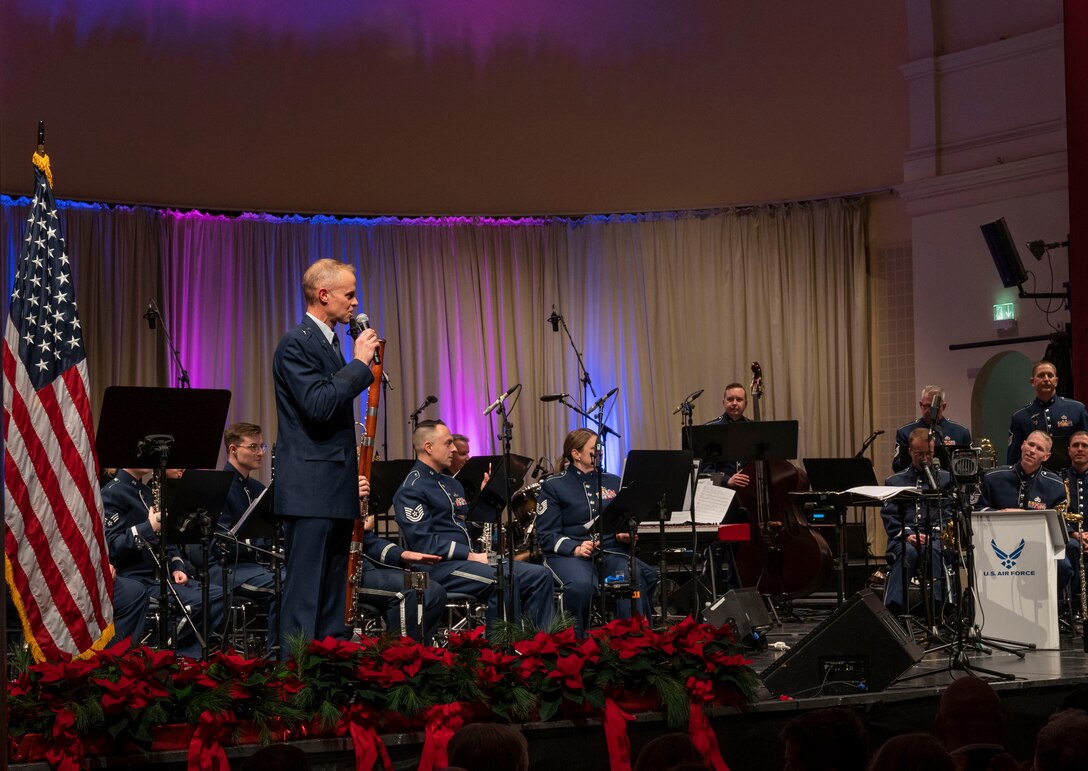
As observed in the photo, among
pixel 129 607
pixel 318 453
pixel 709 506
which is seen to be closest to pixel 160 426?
pixel 318 453

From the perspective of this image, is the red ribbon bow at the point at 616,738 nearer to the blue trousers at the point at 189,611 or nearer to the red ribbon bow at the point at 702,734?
the red ribbon bow at the point at 702,734

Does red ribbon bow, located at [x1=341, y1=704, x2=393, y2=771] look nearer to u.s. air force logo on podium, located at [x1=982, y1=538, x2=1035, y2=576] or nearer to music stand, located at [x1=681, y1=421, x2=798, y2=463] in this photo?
u.s. air force logo on podium, located at [x1=982, y1=538, x2=1035, y2=576]

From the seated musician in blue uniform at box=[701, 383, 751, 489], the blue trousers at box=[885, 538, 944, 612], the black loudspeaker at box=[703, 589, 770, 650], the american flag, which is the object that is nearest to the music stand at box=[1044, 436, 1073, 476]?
the blue trousers at box=[885, 538, 944, 612]

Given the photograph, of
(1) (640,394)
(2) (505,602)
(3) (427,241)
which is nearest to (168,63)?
(3) (427,241)

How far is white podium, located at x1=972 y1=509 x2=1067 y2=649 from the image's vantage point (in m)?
7.20

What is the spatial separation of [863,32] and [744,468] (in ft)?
15.8

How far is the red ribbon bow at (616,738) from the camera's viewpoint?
4.43 meters

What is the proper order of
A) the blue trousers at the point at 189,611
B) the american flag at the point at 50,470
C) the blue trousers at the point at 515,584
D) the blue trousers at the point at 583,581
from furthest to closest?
the blue trousers at the point at 583,581
the blue trousers at the point at 515,584
the blue trousers at the point at 189,611
the american flag at the point at 50,470

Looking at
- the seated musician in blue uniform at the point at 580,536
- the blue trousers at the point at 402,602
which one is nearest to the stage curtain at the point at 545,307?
the seated musician in blue uniform at the point at 580,536

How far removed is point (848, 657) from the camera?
530cm

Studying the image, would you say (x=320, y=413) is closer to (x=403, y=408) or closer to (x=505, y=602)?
(x=505, y=602)

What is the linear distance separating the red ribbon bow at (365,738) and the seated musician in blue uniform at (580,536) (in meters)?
2.99

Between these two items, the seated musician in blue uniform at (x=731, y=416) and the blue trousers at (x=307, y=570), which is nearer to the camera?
the blue trousers at (x=307, y=570)

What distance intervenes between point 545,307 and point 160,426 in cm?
804
